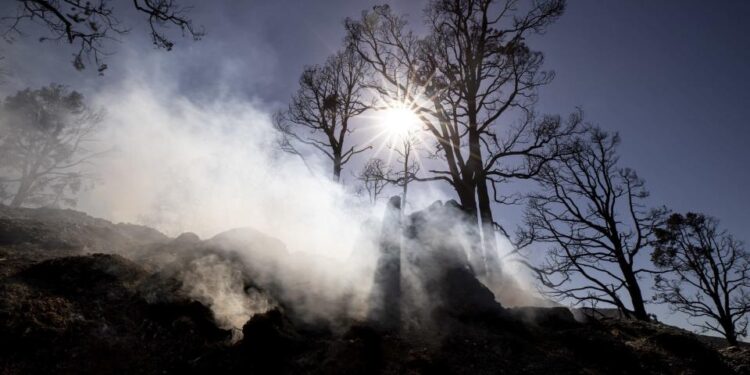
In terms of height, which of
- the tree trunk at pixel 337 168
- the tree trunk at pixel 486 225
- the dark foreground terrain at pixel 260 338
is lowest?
the dark foreground terrain at pixel 260 338

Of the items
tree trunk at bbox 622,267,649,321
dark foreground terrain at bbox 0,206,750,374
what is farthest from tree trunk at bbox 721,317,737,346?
dark foreground terrain at bbox 0,206,750,374

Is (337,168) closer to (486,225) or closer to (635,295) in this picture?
(486,225)

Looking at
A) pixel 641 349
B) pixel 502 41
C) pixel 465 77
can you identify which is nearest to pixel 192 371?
pixel 641 349

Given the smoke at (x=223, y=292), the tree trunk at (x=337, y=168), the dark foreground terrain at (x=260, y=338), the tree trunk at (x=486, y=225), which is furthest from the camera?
the tree trunk at (x=337, y=168)

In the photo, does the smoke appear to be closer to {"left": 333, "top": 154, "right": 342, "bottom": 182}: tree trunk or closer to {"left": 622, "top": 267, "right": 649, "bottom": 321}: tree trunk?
{"left": 333, "top": 154, "right": 342, "bottom": 182}: tree trunk

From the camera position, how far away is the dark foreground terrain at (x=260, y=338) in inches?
184

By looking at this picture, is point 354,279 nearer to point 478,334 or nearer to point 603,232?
point 478,334

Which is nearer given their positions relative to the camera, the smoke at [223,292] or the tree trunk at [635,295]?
the smoke at [223,292]

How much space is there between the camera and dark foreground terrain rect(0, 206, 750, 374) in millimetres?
4684

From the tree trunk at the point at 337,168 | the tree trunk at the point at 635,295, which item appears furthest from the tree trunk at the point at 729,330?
the tree trunk at the point at 337,168

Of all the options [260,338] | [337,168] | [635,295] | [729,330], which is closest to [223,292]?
[260,338]

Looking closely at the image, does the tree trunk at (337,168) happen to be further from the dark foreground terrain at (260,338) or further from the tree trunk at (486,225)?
the dark foreground terrain at (260,338)

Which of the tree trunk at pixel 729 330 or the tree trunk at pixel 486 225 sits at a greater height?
the tree trunk at pixel 486 225

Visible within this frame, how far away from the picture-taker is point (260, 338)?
16.9ft
